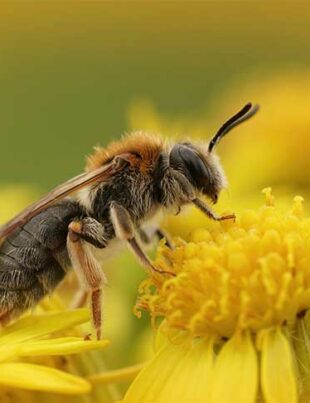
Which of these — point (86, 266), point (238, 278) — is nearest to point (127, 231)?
point (86, 266)

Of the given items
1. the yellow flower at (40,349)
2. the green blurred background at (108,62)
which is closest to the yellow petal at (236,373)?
the yellow flower at (40,349)

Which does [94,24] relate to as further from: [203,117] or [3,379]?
[3,379]

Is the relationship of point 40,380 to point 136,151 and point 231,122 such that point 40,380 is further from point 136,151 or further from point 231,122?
point 231,122

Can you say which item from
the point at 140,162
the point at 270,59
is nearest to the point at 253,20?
the point at 270,59

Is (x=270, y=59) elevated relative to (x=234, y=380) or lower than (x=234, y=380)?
elevated

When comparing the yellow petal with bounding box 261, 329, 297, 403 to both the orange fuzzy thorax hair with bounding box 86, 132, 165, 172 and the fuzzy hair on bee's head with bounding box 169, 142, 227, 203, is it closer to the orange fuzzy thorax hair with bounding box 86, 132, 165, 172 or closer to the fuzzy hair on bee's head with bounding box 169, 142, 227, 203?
the fuzzy hair on bee's head with bounding box 169, 142, 227, 203
